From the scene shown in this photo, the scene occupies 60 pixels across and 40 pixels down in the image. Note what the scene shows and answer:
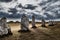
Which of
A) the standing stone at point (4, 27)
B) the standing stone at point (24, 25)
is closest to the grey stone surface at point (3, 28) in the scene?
the standing stone at point (4, 27)

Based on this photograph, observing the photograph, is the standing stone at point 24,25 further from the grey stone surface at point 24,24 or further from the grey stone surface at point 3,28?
the grey stone surface at point 3,28

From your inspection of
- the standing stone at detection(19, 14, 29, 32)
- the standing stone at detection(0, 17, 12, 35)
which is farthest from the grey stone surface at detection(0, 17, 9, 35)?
the standing stone at detection(19, 14, 29, 32)

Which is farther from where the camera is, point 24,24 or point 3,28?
point 24,24

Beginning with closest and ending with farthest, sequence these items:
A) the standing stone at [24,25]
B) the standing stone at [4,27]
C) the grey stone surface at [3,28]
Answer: the grey stone surface at [3,28] → the standing stone at [4,27] → the standing stone at [24,25]

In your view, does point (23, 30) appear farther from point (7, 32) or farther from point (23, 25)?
point (7, 32)

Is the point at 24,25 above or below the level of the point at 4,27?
below

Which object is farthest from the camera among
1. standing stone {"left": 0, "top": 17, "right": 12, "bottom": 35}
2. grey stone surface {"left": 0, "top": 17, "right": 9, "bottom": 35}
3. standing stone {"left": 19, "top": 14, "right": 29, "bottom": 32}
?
standing stone {"left": 19, "top": 14, "right": 29, "bottom": 32}

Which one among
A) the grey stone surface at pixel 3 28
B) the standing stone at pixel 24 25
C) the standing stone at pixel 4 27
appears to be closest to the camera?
the grey stone surface at pixel 3 28

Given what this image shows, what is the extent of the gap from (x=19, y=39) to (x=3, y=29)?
16.6ft

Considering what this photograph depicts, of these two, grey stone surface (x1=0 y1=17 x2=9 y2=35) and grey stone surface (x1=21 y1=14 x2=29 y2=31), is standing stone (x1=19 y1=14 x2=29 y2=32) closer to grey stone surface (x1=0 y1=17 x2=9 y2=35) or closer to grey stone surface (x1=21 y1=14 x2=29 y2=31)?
grey stone surface (x1=21 y1=14 x2=29 y2=31)

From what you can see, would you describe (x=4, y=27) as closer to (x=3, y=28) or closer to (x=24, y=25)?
(x=3, y=28)

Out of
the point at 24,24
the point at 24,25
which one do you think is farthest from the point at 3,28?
the point at 24,24

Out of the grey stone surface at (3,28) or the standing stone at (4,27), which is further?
the standing stone at (4,27)

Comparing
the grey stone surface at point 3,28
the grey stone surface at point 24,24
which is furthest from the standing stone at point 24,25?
the grey stone surface at point 3,28
